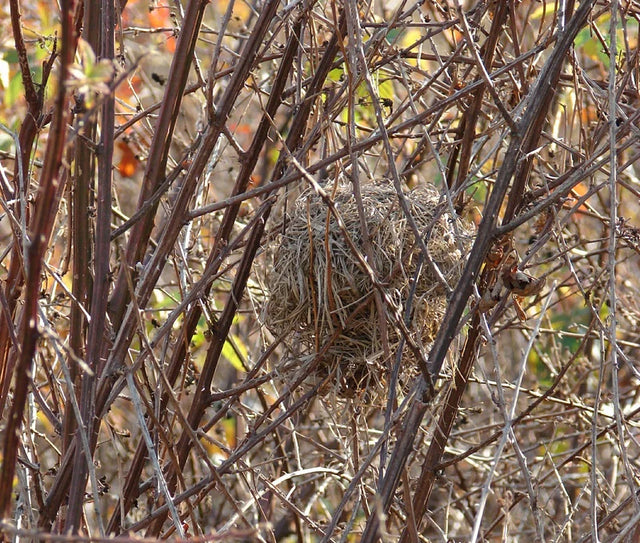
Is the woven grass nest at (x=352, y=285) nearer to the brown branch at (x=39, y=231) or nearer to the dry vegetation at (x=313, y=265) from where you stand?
the dry vegetation at (x=313, y=265)

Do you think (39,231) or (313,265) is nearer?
(39,231)

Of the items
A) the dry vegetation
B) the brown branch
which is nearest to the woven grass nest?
the dry vegetation

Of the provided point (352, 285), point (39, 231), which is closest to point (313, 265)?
point (352, 285)

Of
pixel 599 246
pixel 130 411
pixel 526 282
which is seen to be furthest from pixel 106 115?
pixel 130 411

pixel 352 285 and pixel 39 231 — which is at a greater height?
pixel 39 231

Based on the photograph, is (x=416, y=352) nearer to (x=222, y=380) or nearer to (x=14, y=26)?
(x=14, y=26)

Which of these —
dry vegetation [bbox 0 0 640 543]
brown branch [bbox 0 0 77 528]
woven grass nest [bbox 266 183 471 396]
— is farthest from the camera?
woven grass nest [bbox 266 183 471 396]

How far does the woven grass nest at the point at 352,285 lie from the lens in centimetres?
200

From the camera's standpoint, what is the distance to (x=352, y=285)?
2002mm

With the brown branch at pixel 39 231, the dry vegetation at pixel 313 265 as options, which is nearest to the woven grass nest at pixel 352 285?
the dry vegetation at pixel 313 265

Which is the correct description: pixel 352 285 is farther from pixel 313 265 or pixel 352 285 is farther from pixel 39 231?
pixel 39 231

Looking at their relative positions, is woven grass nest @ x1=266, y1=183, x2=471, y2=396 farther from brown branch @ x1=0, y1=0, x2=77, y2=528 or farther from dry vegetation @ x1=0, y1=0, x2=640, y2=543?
brown branch @ x1=0, y1=0, x2=77, y2=528

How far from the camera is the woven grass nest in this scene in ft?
6.57

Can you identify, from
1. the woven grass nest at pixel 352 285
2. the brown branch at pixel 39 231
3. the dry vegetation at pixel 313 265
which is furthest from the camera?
the woven grass nest at pixel 352 285
